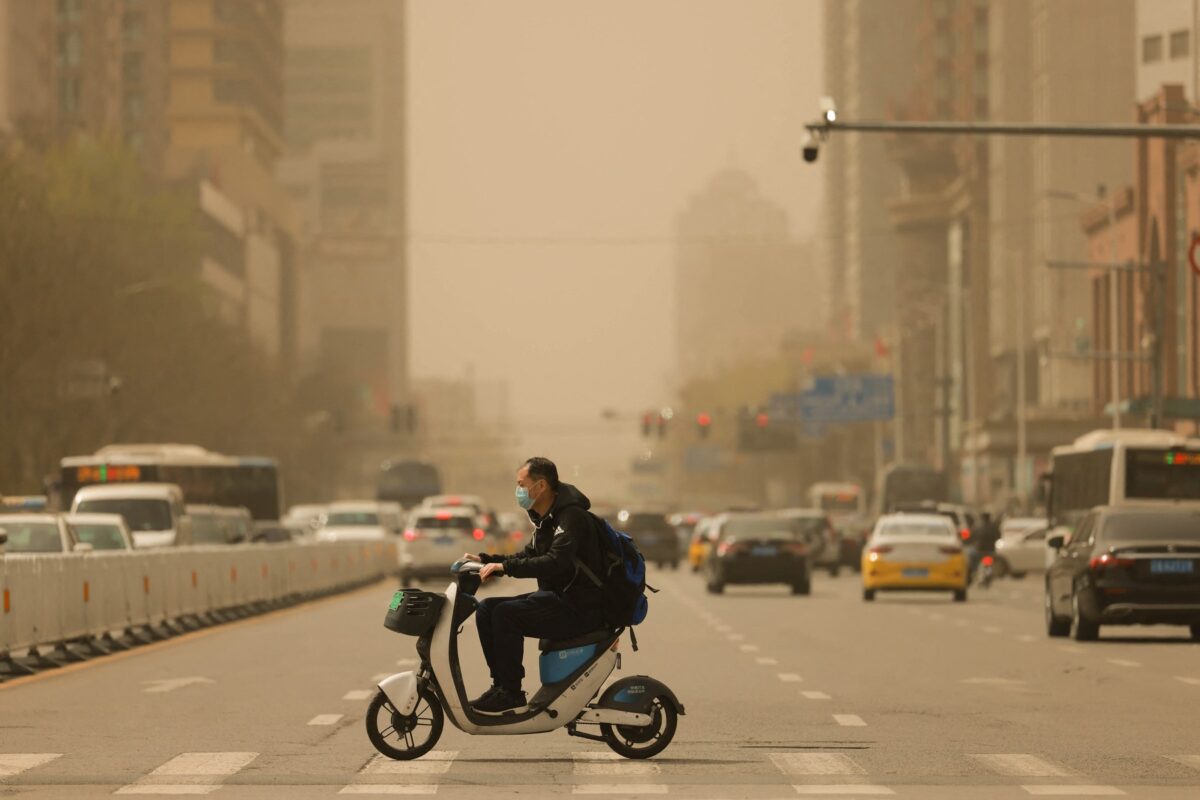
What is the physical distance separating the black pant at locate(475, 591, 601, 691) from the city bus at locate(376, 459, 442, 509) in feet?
327

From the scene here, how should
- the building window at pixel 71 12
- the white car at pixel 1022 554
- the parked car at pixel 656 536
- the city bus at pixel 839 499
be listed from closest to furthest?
the white car at pixel 1022 554
the parked car at pixel 656 536
the city bus at pixel 839 499
the building window at pixel 71 12

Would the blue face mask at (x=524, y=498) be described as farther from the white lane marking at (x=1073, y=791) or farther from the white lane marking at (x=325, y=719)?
the white lane marking at (x=325, y=719)

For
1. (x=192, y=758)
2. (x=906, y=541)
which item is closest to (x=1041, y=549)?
(x=906, y=541)

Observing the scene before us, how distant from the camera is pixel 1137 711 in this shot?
62.6 ft

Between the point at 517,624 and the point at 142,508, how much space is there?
32013 mm

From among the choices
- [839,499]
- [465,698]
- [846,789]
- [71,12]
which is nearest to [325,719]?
[465,698]

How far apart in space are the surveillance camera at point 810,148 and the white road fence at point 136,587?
30.5ft

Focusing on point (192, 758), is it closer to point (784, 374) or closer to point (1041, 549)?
point (1041, 549)

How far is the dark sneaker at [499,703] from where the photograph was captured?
14.2 meters

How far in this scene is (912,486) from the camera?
111 metres

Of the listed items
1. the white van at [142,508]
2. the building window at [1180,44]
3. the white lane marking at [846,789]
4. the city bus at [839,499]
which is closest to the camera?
the white lane marking at [846,789]

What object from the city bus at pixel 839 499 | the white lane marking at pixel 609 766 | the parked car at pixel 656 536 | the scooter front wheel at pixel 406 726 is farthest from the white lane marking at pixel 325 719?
the city bus at pixel 839 499

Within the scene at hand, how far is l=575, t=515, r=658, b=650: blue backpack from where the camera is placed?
14.2 metres

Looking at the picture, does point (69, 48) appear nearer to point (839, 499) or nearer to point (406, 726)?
point (839, 499)
